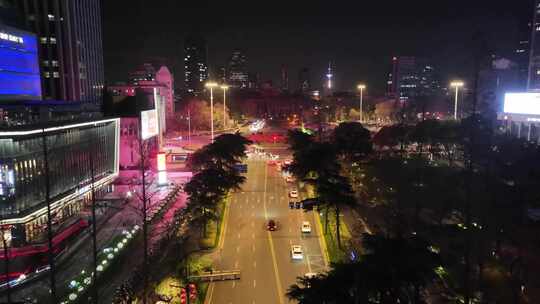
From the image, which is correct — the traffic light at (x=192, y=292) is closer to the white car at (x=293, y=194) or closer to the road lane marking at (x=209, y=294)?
the road lane marking at (x=209, y=294)

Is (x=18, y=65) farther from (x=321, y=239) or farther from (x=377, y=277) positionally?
(x=377, y=277)

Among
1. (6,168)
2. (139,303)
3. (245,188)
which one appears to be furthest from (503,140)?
(6,168)

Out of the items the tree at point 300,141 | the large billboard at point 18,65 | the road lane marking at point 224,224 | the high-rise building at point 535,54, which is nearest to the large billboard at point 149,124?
the large billboard at point 18,65

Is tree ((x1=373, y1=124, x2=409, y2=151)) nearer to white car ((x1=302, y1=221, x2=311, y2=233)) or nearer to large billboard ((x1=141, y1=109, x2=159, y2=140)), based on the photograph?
white car ((x1=302, y1=221, x2=311, y2=233))

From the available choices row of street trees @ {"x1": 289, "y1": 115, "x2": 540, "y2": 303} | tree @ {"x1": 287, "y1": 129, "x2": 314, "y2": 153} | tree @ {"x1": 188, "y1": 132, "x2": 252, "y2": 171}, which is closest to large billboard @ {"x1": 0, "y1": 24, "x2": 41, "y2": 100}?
tree @ {"x1": 188, "y1": 132, "x2": 252, "y2": 171}

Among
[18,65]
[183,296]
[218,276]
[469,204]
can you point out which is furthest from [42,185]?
[469,204]
